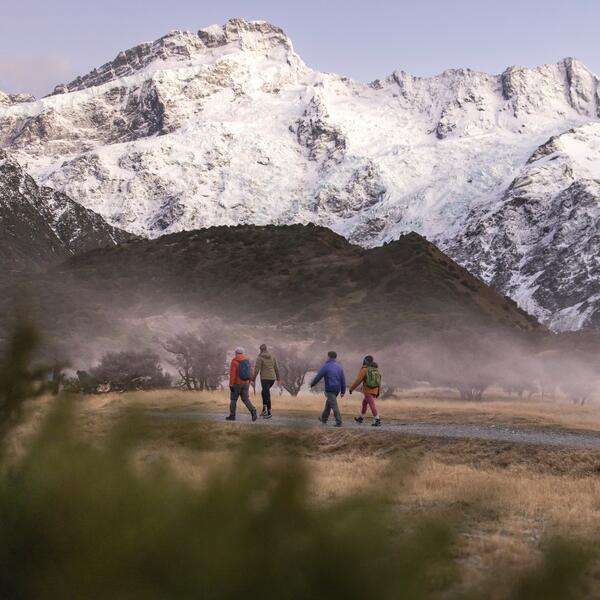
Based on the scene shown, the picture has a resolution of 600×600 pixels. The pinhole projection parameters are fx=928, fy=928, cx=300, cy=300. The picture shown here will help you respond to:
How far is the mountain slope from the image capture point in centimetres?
15525

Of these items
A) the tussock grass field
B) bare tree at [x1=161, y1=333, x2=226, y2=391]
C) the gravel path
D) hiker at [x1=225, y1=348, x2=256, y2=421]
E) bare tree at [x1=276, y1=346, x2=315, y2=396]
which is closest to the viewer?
the tussock grass field

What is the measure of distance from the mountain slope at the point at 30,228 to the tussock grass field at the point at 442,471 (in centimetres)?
13074

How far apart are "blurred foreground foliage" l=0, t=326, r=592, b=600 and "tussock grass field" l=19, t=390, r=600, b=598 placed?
8 centimetres

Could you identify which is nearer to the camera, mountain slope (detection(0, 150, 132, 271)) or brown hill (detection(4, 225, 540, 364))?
brown hill (detection(4, 225, 540, 364))

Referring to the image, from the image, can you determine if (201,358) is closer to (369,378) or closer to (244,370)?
(244,370)

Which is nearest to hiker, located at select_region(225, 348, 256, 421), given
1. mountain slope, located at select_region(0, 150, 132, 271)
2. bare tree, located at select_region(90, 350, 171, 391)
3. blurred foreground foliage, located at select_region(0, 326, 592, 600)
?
blurred foreground foliage, located at select_region(0, 326, 592, 600)

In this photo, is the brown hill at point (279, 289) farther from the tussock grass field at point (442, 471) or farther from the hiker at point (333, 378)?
the tussock grass field at point (442, 471)

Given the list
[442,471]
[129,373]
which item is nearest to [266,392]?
[442,471]

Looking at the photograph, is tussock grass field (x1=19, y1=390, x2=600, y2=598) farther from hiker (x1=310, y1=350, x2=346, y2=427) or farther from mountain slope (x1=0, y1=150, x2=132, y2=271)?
mountain slope (x1=0, y1=150, x2=132, y2=271)

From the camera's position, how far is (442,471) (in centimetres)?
1541

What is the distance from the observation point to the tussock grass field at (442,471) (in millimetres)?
3461

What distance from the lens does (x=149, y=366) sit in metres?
46.6

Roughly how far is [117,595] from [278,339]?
70087mm

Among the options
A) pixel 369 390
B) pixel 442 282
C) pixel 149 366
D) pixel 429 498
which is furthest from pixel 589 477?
pixel 442 282
